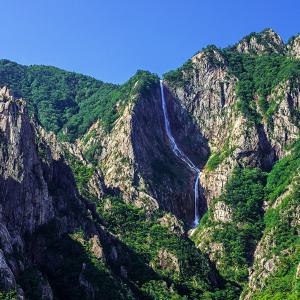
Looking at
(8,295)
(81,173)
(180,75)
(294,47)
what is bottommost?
(8,295)

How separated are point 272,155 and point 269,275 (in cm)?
4808

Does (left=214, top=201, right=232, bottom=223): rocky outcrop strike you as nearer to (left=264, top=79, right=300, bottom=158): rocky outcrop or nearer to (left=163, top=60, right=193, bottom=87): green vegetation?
(left=264, top=79, right=300, bottom=158): rocky outcrop

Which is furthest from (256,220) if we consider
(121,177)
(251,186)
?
(121,177)

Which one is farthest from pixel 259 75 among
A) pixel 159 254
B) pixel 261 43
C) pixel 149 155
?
pixel 159 254

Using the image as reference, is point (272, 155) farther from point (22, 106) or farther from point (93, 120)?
point (22, 106)

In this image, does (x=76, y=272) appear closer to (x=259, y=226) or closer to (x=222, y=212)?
(x=259, y=226)

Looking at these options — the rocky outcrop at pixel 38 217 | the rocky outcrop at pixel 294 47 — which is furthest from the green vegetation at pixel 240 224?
the rocky outcrop at pixel 294 47

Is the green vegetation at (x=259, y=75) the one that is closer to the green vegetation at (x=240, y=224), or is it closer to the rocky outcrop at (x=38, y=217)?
the green vegetation at (x=240, y=224)

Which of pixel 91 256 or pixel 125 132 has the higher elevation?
pixel 125 132

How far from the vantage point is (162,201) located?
133750 mm

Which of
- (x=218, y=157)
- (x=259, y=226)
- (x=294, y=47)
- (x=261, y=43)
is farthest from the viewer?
(x=261, y=43)

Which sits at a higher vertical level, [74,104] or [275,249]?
[74,104]

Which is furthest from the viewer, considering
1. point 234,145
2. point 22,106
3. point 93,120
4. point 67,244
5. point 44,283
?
point 93,120

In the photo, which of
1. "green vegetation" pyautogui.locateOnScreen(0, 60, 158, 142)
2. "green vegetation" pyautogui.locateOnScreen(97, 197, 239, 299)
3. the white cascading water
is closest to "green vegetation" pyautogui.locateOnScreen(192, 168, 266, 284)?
the white cascading water
